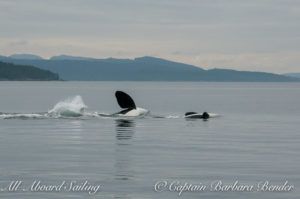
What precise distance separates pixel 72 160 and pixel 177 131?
1539 cm

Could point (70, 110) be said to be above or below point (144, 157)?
above

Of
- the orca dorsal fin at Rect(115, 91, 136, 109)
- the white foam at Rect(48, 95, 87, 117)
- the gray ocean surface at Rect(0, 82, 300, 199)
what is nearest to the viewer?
the gray ocean surface at Rect(0, 82, 300, 199)

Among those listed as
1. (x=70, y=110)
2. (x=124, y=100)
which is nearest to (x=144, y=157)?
(x=124, y=100)

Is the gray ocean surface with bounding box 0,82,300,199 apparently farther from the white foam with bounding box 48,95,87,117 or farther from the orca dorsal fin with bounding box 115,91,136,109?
the white foam with bounding box 48,95,87,117

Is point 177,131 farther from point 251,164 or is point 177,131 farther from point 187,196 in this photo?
point 187,196

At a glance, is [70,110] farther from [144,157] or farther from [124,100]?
[144,157]

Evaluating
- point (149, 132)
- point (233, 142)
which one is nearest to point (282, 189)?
point (233, 142)

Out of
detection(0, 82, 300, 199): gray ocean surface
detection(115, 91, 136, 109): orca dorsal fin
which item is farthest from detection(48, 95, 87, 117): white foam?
detection(0, 82, 300, 199): gray ocean surface

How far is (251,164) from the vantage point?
25.0m

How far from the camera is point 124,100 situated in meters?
50.5

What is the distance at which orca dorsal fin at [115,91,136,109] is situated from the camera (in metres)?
48.9

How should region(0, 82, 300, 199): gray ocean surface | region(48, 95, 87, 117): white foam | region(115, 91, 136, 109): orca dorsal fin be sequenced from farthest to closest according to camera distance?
1. region(48, 95, 87, 117): white foam
2. region(115, 91, 136, 109): orca dorsal fin
3. region(0, 82, 300, 199): gray ocean surface

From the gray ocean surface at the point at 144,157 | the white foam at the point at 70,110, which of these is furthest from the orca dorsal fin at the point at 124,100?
the gray ocean surface at the point at 144,157

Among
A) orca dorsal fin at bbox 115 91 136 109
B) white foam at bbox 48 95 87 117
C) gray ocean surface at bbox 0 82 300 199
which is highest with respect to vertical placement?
orca dorsal fin at bbox 115 91 136 109
